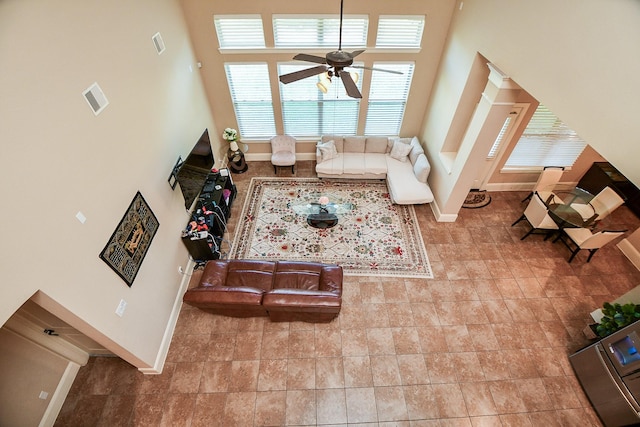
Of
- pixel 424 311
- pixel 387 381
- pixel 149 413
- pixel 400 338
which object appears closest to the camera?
pixel 149 413

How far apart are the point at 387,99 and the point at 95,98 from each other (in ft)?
17.1

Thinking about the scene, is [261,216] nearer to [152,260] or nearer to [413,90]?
[152,260]

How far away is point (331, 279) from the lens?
4359 mm

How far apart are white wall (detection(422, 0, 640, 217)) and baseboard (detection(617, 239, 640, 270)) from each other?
3970mm

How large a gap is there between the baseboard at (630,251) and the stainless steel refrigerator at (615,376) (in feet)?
8.55

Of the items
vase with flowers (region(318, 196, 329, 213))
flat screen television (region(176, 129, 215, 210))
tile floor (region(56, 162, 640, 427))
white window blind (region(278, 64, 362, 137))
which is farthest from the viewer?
white window blind (region(278, 64, 362, 137))

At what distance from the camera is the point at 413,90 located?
6215 millimetres

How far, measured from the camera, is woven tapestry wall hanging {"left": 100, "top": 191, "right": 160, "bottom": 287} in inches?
127

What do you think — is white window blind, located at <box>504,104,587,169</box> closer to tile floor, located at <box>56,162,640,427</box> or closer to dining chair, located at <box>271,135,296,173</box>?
tile floor, located at <box>56,162,640,427</box>

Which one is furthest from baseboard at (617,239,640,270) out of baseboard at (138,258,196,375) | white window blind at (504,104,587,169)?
baseboard at (138,258,196,375)

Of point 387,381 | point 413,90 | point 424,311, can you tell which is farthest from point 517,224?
point 387,381

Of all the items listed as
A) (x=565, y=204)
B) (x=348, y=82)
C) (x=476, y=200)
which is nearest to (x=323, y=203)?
(x=348, y=82)

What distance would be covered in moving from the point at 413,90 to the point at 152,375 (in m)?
6.74

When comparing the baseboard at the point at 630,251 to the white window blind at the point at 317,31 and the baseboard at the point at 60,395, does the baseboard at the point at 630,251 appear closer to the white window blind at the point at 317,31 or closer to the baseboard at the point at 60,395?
the white window blind at the point at 317,31
